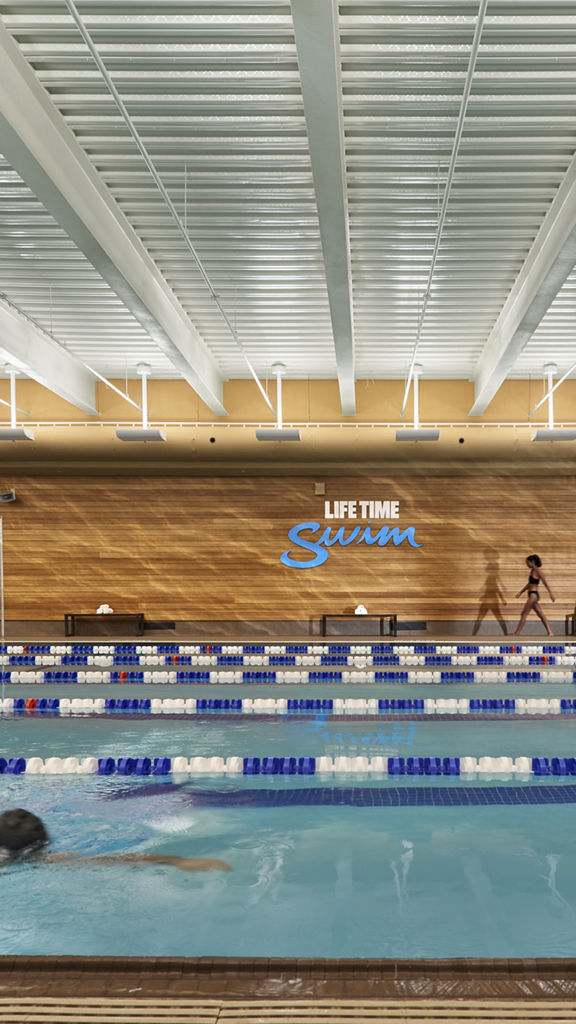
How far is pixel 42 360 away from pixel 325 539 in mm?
4869

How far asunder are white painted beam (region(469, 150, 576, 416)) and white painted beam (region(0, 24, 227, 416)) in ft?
11.4

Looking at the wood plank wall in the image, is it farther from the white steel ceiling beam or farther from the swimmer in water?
the swimmer in water

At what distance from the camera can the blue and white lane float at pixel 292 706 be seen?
261 inches

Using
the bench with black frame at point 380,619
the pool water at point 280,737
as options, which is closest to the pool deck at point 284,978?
the pool water at point 280,737

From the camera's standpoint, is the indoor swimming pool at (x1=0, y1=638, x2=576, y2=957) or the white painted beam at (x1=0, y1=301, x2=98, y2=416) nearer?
the indoor swimming pool at (x1=0, y1=638, x2=576, y2=957)

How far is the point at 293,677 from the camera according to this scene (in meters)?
7.92

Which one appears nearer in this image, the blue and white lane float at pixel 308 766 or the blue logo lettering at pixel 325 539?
the blue and white lane float at pixel 308 766

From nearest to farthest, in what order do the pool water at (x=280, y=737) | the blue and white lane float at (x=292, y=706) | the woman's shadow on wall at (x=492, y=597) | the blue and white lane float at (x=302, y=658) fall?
the pool water at (x=280, y=737)
the blue and white lane float at (x=292, y=706)
the blue and white lane float at (x=302, y=658)
the woman's shadow on wall at (x=492, y=597)

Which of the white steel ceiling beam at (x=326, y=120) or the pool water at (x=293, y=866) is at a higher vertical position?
the white steel ceiling beam at (x=326, y=120)

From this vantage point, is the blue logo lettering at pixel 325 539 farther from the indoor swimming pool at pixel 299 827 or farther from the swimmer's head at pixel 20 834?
the swimmer's head at pixel 20 834

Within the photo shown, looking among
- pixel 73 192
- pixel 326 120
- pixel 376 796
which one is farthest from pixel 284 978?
pixel 73 192

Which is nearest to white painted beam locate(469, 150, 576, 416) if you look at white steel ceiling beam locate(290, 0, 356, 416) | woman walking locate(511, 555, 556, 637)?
white steel ceiling beam locate(290, 0, 356, 416)

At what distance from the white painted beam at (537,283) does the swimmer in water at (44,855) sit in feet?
16.0

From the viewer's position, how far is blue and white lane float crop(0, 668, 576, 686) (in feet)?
25.9
